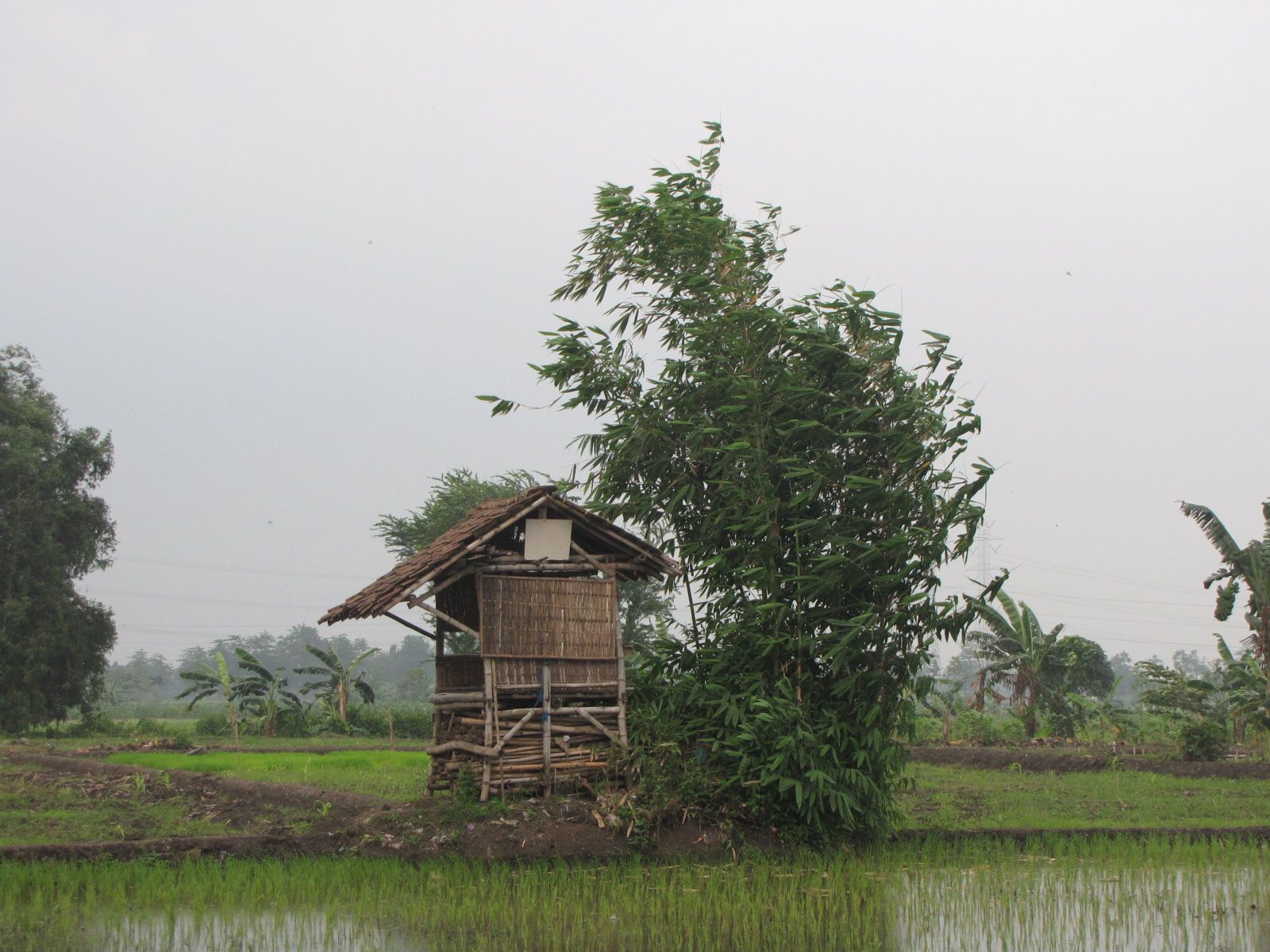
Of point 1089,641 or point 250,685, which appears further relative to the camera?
point 250,685

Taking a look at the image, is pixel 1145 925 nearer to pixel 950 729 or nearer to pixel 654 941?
pixel 654 941

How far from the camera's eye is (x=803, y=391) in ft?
35.9

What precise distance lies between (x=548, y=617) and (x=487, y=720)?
124 centimetres

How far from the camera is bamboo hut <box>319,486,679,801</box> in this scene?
11258 millimetres

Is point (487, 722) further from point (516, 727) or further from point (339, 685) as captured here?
Answer: point (339, 685)

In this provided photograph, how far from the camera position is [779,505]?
1113 centimetres

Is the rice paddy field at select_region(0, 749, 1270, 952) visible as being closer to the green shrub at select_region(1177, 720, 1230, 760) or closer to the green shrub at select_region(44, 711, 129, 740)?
the green shrub at select_region(1177, 720, 1230, 760)

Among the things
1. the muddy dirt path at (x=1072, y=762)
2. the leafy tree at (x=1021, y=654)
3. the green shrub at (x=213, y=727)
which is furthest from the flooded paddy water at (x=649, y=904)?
the green shrub at (x=213, y=727)

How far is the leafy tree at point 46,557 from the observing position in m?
29.4

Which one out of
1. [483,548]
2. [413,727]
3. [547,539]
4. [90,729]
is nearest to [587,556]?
[547,539]

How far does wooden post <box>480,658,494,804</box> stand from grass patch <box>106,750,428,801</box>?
2.52 m

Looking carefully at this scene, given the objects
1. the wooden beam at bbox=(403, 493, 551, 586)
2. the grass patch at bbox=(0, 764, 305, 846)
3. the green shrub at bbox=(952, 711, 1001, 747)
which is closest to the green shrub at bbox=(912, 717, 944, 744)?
the green shrub at bbox=(952, 711, 1001, 747)

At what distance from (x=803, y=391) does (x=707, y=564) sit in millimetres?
1998

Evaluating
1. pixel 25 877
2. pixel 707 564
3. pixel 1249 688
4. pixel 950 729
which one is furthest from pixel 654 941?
pixel 950 729
